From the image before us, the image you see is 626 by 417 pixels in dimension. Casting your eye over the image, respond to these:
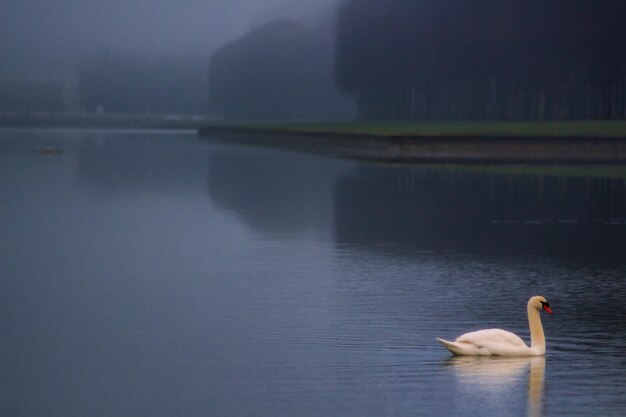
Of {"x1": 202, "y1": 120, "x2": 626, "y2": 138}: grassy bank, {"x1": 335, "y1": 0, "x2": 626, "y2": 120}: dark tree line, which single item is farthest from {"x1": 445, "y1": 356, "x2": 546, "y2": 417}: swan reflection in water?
{"x1": 335, "y1": 0, "x2": 626, "y2": 120}: dark tree line

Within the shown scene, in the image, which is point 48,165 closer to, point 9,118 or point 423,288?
point 423,288

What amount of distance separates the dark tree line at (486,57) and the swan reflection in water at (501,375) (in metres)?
60.9

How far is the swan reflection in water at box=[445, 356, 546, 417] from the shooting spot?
403 inches

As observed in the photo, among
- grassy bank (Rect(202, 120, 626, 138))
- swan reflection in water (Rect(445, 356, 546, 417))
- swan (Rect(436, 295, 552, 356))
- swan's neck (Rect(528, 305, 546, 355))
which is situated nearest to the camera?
swan reflection in water (Rect(445, 356, 546, 417))

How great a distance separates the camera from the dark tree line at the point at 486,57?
7356 cm

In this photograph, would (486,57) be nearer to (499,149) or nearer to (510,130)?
(510,130)

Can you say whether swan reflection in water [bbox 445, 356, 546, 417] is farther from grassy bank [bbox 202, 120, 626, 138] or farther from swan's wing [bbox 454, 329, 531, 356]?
grassy bank [bbox 202, 120, 626, 138]

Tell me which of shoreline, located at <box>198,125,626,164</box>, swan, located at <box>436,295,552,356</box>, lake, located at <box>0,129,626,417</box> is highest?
swan, located at <box>436,295,552,356</box>

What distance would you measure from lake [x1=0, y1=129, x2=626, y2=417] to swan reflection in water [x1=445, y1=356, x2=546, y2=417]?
29 mm

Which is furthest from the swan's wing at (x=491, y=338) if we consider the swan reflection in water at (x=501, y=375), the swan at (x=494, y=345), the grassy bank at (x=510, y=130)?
the grassy bank at (x=510, y=130)

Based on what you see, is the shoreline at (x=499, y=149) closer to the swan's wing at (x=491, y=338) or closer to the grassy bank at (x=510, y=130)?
the grassy bank at (x=510, y=130)

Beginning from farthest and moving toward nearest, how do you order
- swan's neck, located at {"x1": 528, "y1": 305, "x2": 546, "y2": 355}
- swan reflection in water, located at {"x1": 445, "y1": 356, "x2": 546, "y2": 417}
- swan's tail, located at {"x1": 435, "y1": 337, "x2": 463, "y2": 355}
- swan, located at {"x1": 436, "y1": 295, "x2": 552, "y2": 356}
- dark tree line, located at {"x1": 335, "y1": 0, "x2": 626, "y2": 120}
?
dark tree line, located at {"x1": 335, "y1": 0, "x2": 626, "y2": 120}
swan's neck, located at {"x1": 528, "y1": 305, "x2": 546, "y2": 355}
swan, located at {"x1": 436, "y1": 295, "x2": 552, "y2": 356}
swan's tail, located at {"x1": 435, "y1": 337, "x2": 463, "y2": 355}
swan reflection in water, located at {"x1": 445, "y1": 356, "x2": 546, "y2": 417}

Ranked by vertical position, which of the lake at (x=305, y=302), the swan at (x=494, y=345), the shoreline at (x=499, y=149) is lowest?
the shoreline at (x=499, y=149)

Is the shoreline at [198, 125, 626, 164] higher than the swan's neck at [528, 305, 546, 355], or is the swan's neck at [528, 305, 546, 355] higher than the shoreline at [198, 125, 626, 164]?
the swan's neck at [528, 305, 546, 355]
